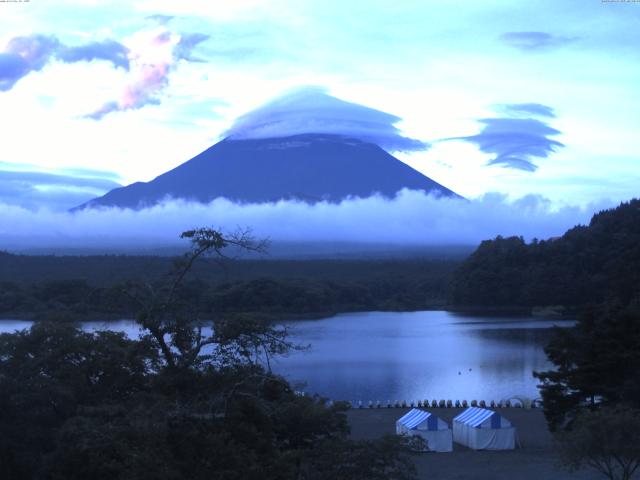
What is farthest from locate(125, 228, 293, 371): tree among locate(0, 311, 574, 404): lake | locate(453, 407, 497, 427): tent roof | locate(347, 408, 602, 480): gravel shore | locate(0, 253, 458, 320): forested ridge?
locate(0, 253, 458, 320): forested ridge

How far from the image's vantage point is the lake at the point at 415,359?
23.7 metres

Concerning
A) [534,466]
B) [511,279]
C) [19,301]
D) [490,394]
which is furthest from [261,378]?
[511,279]

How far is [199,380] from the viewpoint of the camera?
26.2 ft

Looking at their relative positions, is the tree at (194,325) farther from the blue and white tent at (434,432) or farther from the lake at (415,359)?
the blue and white tent at (434,432)

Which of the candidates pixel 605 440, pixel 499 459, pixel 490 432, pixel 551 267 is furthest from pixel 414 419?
pixel 551 267

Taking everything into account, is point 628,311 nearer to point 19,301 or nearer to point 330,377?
point 330,377

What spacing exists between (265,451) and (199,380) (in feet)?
3.05

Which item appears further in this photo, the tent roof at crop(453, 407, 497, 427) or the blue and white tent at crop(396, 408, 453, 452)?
the tent roof at crop(453, 407, 497, 427)

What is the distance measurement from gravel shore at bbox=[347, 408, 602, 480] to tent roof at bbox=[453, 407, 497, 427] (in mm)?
445

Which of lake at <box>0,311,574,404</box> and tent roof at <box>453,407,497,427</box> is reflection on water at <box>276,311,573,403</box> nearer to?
lake at <box>0,311,574,404</box>

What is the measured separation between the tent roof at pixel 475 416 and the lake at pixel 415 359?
3.01m

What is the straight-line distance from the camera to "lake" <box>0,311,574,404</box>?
2372 centimetres

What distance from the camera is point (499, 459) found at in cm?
1428

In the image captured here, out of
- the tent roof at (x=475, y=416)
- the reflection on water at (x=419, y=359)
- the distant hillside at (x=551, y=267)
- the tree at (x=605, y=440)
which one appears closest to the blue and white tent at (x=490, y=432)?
the tent roof at (x=475, y=416)
